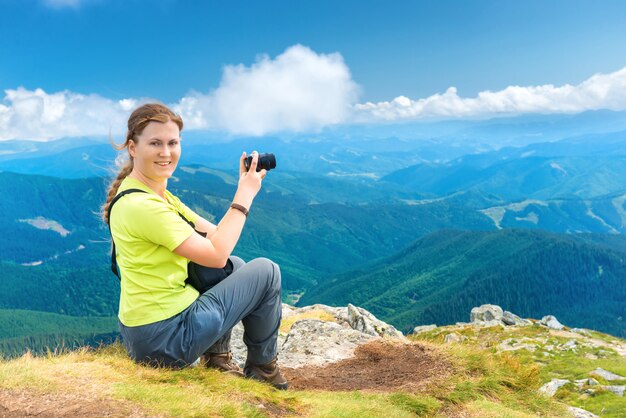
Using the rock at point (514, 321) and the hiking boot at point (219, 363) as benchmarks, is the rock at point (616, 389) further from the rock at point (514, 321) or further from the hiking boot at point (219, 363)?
the rock at point (514, 321)

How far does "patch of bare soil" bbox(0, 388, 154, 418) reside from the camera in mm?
5617

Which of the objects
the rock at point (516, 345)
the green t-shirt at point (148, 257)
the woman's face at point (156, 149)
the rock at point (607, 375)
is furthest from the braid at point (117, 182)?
the rock at point (516, 345)

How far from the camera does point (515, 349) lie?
43.0m

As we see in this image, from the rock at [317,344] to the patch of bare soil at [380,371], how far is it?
78 cm

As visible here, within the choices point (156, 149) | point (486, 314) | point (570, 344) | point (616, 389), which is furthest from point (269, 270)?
point (486, 314)

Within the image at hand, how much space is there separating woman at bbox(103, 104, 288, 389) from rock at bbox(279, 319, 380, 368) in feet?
21.9

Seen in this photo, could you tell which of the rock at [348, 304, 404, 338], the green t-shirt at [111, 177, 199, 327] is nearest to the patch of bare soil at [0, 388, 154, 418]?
the green t-shirt at [111, 177, 199, 327]

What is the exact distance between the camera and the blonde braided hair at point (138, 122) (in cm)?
702

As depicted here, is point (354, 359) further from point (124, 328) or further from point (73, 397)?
point (73, 397)

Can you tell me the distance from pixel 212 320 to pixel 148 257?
1.65 meters

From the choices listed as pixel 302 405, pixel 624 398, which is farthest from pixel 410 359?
pixel 624 398

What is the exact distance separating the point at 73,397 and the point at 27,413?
672mm

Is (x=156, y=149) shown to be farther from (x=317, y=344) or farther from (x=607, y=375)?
(x=607, y=375)

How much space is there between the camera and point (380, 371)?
11.9 m
